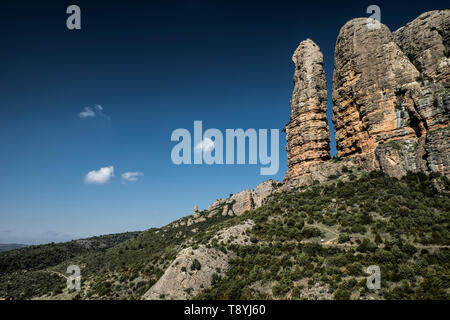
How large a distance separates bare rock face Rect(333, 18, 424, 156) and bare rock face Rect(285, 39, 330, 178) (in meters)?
2.40

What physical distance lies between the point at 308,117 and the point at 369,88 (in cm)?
961

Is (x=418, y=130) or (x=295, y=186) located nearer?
(x=418, y=130)

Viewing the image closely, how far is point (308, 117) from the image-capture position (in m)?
39.9

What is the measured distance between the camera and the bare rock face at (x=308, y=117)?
39031 millimetres

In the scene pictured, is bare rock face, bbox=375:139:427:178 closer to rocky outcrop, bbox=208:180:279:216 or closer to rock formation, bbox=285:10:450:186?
rock formation, bbox=285:10:450:186

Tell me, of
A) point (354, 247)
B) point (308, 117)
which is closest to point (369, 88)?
point (308, 117)

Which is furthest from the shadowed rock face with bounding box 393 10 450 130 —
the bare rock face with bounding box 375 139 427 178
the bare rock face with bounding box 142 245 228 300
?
the bare rock face with bounding box 142 245 228 300

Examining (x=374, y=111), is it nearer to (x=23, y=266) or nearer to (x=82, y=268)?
(x=82, y=268)

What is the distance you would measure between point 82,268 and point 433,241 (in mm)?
59822

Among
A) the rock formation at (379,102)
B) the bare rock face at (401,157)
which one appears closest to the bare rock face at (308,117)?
the rock formation at (379,102)
